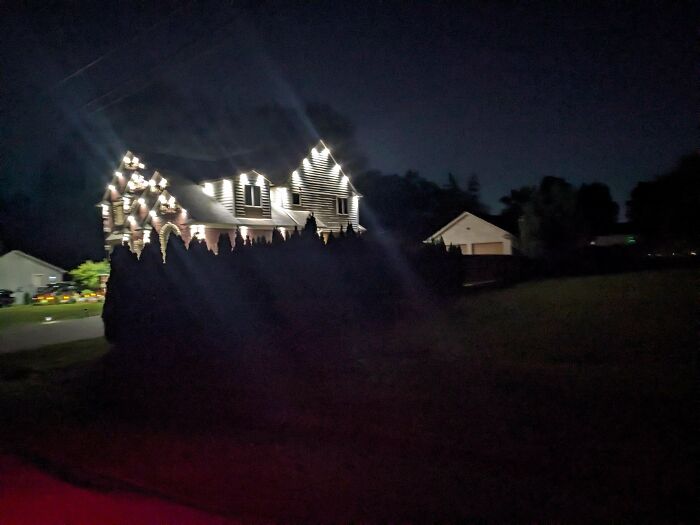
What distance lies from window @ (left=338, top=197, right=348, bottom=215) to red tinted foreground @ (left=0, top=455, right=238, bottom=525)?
1127 inches

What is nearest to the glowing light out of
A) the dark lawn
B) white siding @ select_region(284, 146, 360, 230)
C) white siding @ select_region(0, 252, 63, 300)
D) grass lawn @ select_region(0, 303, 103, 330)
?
grass lawn @ select_region(0, 303, 103, 330)

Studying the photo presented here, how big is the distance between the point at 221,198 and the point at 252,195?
1570 mm

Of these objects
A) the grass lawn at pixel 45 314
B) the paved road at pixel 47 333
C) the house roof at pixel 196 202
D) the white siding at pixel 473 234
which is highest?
the house roof at pixel 196 202

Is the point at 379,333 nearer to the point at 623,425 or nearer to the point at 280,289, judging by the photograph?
the point at 280,289

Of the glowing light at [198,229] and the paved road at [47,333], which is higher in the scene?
the glowing light at [198,229]

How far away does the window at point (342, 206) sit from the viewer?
3438 centimetres

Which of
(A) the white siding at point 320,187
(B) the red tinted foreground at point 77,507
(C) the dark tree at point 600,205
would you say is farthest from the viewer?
(C) the dark tree at point 600,205

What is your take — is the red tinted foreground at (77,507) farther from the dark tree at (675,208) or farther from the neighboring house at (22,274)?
the neighboring house at (22,274)

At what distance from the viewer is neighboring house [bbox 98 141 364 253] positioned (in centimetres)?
2747

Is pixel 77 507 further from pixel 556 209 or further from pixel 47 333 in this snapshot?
pixel 556 209

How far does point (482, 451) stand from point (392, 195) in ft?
160

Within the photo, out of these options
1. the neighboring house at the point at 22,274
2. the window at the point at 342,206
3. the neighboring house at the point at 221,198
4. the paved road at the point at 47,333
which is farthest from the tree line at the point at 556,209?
the neighboring house at the point at 22,274

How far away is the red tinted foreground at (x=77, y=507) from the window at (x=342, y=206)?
28.6 meters

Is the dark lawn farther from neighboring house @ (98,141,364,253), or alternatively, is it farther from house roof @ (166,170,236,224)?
neighboring house @ (98,141,364,253)
